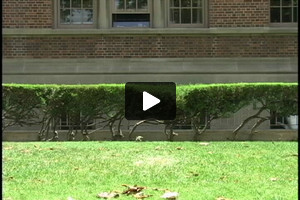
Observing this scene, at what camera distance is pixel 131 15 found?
43.0ft

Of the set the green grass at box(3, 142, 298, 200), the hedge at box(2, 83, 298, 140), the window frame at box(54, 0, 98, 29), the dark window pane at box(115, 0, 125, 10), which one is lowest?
the green grass at box(3, 142, 298, 200)

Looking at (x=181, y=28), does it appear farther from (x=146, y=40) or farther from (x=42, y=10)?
(x=42, y=10)

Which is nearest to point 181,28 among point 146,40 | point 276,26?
point 146,40

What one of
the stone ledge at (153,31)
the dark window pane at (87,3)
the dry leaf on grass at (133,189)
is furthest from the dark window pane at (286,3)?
the dry leaf on grass at (133,189)

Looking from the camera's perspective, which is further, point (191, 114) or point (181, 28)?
point (181, 28)

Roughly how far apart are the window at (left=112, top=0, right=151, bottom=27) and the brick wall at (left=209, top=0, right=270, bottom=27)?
1842 mm

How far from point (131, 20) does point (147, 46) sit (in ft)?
3.06

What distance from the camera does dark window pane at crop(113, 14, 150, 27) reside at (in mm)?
13070

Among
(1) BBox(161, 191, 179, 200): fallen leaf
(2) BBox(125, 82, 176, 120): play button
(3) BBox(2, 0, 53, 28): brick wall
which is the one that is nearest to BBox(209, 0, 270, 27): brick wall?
(2) BBox(125, 82, 176, 120): play button

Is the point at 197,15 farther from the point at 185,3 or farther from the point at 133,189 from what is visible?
the point at 133,189

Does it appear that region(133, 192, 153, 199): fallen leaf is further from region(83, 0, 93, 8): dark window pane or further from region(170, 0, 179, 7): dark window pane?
region(83, 0, 93, 8): dark window pane

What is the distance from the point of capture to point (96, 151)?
6828mm

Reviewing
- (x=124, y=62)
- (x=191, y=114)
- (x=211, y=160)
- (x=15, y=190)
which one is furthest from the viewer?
(x=124, y=62)

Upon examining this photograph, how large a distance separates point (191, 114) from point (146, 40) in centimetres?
405
